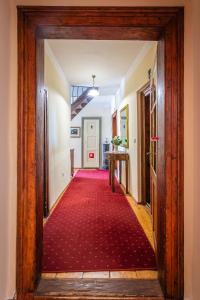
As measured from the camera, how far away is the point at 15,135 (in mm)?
1767

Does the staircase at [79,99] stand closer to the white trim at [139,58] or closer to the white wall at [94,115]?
the white wall at [94,115]

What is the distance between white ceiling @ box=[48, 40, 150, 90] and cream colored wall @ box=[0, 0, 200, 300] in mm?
2004

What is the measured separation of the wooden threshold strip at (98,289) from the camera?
1.79 m

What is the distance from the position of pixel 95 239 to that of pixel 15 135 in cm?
165

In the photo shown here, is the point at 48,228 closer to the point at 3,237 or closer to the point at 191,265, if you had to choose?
the point at 3,237

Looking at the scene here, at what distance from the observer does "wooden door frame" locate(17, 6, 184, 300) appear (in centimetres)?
175

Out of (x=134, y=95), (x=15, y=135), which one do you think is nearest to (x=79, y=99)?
(x=134, y=95)

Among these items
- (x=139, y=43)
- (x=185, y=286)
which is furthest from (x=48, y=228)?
(x=139, y=43)

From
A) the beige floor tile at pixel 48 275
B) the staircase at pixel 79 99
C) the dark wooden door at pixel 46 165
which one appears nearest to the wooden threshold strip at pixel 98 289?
the beige floor tile at pixel 48 275

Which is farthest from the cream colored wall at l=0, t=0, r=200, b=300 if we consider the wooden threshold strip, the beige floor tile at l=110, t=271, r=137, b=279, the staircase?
the staircase

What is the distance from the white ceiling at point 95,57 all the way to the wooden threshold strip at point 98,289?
310cm

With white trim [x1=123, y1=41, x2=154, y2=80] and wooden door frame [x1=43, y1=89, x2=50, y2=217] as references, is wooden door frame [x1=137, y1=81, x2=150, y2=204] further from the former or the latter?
wooden door frame [x1=43, y1=89, x2=50, y2=217]

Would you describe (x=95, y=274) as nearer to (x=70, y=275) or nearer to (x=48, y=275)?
(x=70, y=275)

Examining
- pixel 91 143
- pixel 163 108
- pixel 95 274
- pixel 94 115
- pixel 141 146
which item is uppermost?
pixel 94 115
